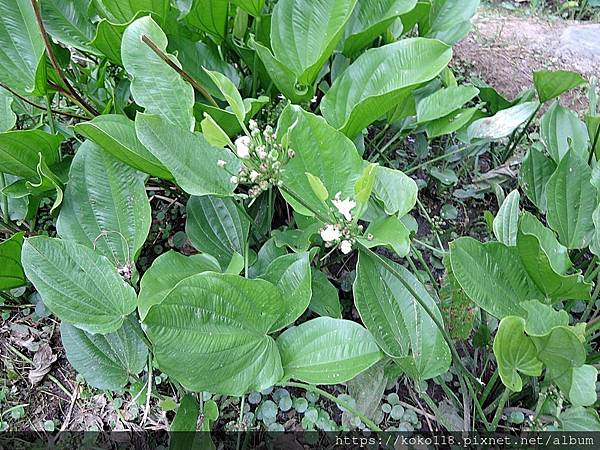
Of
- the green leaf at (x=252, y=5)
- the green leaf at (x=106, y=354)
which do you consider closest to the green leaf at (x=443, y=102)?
the green leaf at (x=252, y=5)

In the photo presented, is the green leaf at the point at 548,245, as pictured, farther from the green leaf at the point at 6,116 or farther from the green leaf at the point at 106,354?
the green leaf at the point at 6,116

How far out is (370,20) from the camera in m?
1.19

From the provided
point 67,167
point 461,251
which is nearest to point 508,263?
point 461,251

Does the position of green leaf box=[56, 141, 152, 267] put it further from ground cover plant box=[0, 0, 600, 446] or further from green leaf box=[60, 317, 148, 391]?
green leaf box=[60, 317, 148, 391]

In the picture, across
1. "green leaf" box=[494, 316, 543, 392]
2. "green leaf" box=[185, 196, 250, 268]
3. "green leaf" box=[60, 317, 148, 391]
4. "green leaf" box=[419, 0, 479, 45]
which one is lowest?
"green leaf" box=[60, 317, 148, 391]

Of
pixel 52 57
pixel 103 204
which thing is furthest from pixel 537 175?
pixel 52 57

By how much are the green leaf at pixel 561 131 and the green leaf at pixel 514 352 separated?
0.55m

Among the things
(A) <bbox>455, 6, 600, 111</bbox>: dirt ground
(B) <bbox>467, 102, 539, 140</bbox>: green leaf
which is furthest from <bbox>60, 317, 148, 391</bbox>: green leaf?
(A) <bbox>455, 6, 600, 111</bbox>: dirt ground

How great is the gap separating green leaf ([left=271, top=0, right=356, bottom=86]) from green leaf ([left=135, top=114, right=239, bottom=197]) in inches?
10.3

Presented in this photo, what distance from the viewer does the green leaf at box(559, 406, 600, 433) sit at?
2.73 ft

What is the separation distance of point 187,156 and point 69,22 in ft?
1.67

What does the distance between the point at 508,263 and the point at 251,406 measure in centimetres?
50

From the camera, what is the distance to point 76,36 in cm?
114

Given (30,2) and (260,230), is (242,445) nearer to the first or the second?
(260,230)
